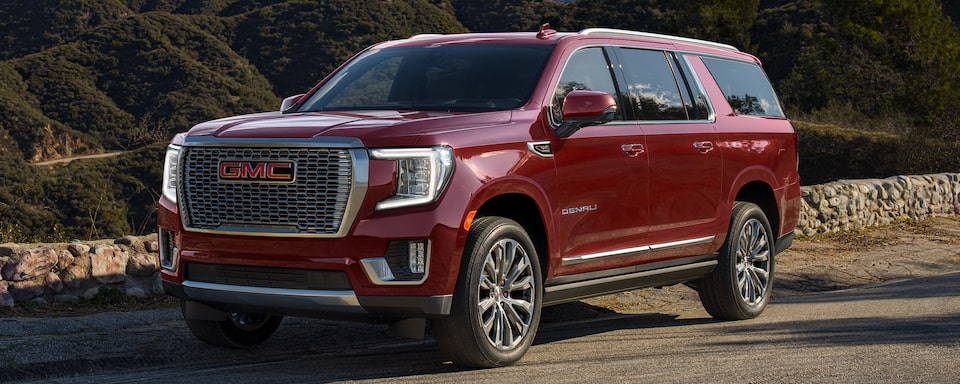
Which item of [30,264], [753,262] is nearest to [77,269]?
[30,264]

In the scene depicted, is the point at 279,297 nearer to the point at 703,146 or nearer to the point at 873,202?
the point at 703,146

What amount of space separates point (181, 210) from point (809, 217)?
460 inches

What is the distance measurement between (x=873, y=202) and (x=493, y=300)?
43.0 feet

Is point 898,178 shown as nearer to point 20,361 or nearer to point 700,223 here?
point 700,223

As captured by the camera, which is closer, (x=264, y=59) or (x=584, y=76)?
(x=584, y=76)

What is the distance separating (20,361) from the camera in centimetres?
639

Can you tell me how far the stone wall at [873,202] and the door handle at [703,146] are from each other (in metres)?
8.11

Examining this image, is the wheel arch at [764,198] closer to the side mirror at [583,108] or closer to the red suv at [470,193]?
the red suv at [470,193]

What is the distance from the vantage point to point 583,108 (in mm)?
6531

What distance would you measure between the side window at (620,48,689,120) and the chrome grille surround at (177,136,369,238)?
8.21ft

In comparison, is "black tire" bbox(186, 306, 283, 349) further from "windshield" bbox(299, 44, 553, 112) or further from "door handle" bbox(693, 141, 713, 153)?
"door handle" bbox(693, 141, 713, 153)

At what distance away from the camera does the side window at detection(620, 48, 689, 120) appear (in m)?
7.56

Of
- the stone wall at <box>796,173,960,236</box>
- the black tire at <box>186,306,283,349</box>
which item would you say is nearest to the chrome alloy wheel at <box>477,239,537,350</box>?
the black tire at <box>186,306,283,349</box>

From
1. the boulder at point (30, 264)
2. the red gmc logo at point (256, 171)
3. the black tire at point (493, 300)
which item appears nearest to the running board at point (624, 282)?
the black tire at point (493, 300)
